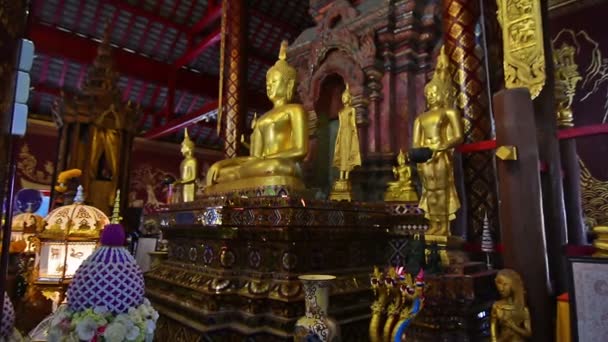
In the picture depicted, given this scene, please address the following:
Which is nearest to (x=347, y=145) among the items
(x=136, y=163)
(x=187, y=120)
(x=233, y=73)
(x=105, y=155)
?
(x=233, y=73)

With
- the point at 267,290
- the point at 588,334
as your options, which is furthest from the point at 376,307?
the point at 588,334

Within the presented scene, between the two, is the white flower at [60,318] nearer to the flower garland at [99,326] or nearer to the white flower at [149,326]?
the flower garland at [99,326]

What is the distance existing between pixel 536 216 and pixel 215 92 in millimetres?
8801

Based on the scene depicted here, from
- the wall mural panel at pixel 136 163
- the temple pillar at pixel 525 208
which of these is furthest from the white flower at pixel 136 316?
the wall mural panel at pixel 136 163

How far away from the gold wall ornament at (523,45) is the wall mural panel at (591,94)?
2.22m

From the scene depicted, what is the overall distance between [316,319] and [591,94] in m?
4.01

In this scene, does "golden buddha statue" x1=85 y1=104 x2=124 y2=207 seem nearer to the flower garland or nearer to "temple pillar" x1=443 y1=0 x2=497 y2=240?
"temple pillar" x1=443 y1=0 x2=497 y2=240

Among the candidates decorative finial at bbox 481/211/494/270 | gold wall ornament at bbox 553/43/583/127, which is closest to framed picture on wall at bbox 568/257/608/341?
decorative finial at bbox 481/211/494/270

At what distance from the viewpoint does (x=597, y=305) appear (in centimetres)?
134

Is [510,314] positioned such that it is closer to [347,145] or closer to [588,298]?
[588,298]

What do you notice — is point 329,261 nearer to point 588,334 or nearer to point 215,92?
point 588,334

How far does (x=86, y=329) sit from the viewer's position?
0.81 m

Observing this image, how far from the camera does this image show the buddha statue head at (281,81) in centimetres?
283

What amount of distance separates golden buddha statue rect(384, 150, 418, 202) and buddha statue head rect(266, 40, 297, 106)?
0.96 metres
